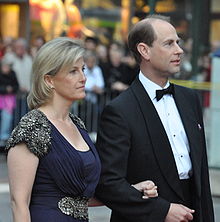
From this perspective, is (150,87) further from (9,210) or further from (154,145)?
(9,210)

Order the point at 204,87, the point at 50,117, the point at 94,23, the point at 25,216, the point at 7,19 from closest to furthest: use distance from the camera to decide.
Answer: the point at 25,216
the point at 50,117
the point at 204,87
the point at 7,19
the point at 94,23

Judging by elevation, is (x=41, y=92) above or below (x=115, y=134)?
above

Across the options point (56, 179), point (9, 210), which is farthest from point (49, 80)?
point (9, 210)

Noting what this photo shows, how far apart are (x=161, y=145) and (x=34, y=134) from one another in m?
0.73

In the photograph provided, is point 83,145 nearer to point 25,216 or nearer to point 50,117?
point 50,117

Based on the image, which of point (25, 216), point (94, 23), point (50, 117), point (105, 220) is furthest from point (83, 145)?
point (94, 23)

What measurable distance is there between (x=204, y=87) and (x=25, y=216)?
9691 millimetres

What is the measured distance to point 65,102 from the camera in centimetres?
379

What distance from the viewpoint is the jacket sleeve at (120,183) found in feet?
12.8

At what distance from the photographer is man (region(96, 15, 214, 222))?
3922mm

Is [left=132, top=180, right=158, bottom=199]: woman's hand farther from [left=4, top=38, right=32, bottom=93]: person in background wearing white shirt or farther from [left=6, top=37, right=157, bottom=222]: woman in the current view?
[left=4, top=38, right=32, bottom=93]: person in background wearing white shirt

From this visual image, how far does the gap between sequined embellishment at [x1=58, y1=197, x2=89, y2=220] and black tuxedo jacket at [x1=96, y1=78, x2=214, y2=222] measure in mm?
236

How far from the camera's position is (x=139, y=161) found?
3980mm

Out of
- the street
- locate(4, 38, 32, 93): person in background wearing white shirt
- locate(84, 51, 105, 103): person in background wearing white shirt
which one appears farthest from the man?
locate(4, 38, 32, 93): person in background wearing white shirt
